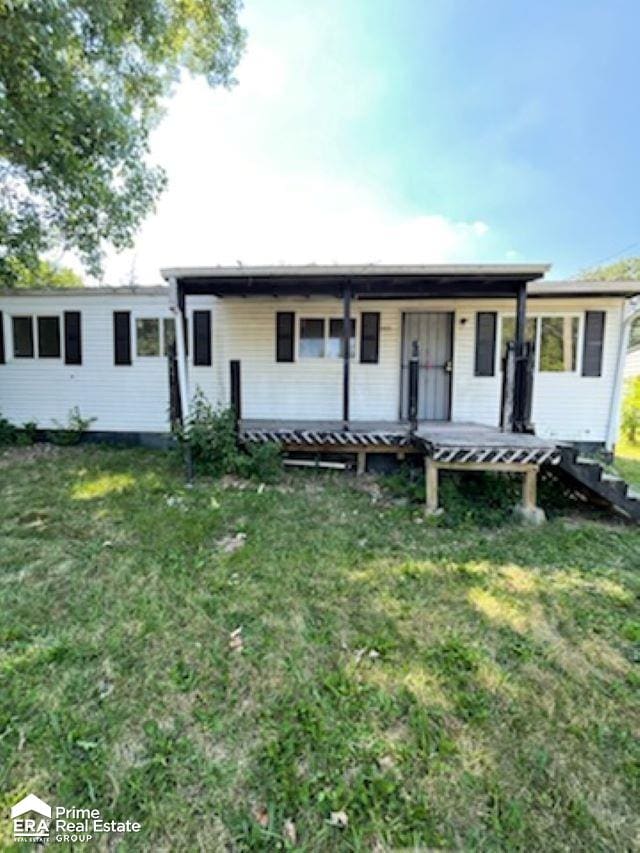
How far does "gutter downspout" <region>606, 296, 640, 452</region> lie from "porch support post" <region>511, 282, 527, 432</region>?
2.51 m

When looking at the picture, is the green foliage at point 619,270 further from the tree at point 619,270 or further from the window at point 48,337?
the window at point 48,337

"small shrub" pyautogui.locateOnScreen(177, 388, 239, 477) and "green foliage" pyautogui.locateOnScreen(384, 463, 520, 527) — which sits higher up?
"small shrub" pyautogui.locateOnScreen(177, 388, 239, 477)

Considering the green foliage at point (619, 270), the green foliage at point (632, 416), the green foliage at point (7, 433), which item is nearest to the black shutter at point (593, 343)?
the green foliage at point (632, 416)

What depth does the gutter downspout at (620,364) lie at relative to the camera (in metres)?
6.96

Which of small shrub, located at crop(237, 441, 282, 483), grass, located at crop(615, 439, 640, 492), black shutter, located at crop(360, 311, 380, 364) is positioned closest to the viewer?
small shrub, located at crop(237, 441, 282, 483)

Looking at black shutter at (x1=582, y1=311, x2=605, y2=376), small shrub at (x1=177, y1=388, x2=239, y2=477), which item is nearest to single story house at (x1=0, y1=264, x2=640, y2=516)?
black shutter at (x1=582, y1=311, x2=605, y2=376)

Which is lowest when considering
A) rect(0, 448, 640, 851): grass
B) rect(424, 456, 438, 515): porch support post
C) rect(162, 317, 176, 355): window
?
rect(0, 448, 640, 851): grass

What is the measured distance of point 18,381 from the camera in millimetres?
8125

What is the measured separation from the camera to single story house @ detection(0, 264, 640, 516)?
23.3 feet

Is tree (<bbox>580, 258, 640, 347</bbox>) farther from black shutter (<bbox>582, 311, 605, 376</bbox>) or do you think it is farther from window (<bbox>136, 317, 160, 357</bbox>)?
window (<bbox>136, 317, 160, 357</bbox>)

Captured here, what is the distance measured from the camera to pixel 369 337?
7594 mm

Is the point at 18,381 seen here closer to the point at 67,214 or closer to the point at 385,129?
the point at 67,214

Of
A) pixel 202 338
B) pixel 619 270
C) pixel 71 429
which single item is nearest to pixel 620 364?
pixel 202 338

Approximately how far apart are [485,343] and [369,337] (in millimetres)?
2010
